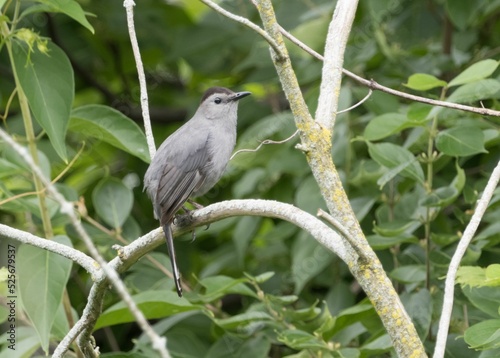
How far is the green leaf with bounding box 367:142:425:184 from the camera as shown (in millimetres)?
3758

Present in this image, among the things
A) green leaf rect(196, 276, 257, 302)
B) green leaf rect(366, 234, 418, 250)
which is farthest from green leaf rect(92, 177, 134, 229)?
green leaf rect(366, 234, 418, 250)

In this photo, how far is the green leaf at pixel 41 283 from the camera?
11.5 feet

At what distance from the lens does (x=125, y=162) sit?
6.30m

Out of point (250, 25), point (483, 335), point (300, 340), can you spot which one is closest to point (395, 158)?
point (300, 340)

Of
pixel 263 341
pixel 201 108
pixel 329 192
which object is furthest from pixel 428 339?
pixel 201 108

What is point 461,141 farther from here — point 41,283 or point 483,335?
point 41,283

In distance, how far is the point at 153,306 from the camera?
3764 mm

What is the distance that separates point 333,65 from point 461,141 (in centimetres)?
106

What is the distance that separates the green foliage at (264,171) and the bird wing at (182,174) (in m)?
0.24

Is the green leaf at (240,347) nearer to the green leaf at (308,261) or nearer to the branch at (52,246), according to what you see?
the green leaf at (308,261)

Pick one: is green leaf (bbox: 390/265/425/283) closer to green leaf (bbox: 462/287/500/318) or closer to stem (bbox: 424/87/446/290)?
stem (bbox: 424/87/446/290)

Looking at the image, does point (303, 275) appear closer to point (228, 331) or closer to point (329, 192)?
point (228, 331)

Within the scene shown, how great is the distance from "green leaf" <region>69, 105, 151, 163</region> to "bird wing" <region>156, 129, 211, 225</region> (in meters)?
0.21

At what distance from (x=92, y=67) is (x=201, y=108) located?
2209mm
